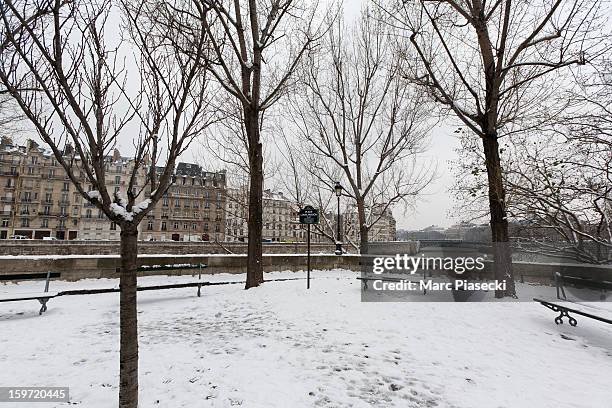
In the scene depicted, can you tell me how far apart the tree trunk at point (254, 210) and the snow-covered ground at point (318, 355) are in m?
2.15

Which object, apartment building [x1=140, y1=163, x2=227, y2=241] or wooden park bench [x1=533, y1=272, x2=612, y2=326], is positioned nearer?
wooden park bench [x1=533, y1=272, x2=612, y2=326]

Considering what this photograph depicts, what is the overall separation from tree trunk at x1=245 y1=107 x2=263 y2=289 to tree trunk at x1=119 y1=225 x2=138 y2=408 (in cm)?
666

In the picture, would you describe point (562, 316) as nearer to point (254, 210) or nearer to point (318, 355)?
point (318, 355)

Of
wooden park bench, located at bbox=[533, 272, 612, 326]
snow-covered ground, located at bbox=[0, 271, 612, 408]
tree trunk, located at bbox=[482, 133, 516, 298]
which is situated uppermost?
tree trunk, located at bbox=[482, 133, 516, 298]

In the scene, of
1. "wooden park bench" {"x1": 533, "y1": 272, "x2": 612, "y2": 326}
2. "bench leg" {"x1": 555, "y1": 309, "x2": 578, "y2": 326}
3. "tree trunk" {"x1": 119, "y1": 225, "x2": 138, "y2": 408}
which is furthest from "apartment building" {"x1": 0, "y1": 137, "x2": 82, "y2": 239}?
"bench leg" {"x1": 555, "y1": 309, "x2": 578, "y2": 326}

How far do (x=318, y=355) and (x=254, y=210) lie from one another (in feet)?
19.1

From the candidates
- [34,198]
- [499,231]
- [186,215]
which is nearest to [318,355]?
[499,231]

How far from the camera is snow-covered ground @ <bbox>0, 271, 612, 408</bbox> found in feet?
10.8

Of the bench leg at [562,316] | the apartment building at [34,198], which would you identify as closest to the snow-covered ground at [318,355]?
the bench leg at [562,316]

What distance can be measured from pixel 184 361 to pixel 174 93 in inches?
131

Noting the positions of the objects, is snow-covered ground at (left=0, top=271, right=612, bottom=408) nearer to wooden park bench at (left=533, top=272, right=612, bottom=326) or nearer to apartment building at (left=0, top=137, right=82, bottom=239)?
wooden park bench at (left=533, top=272, right=612, bottom=326)

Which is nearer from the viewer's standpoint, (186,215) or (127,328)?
(127,328)

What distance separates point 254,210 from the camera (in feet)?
31.4

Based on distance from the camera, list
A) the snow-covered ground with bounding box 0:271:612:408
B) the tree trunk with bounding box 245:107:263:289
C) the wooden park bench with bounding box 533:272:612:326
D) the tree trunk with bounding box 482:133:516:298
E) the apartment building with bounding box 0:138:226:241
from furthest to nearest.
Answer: the apartment building with bounding box 0:138:226:241 < the tree trunk with bounding box 245:107:263:289 < the tree trunk with bounding box 482:133:516:298 < the wooden park bench with bounding box 533:272:612:326 < the snow-covered ground with bounding box 0:271:612:408
